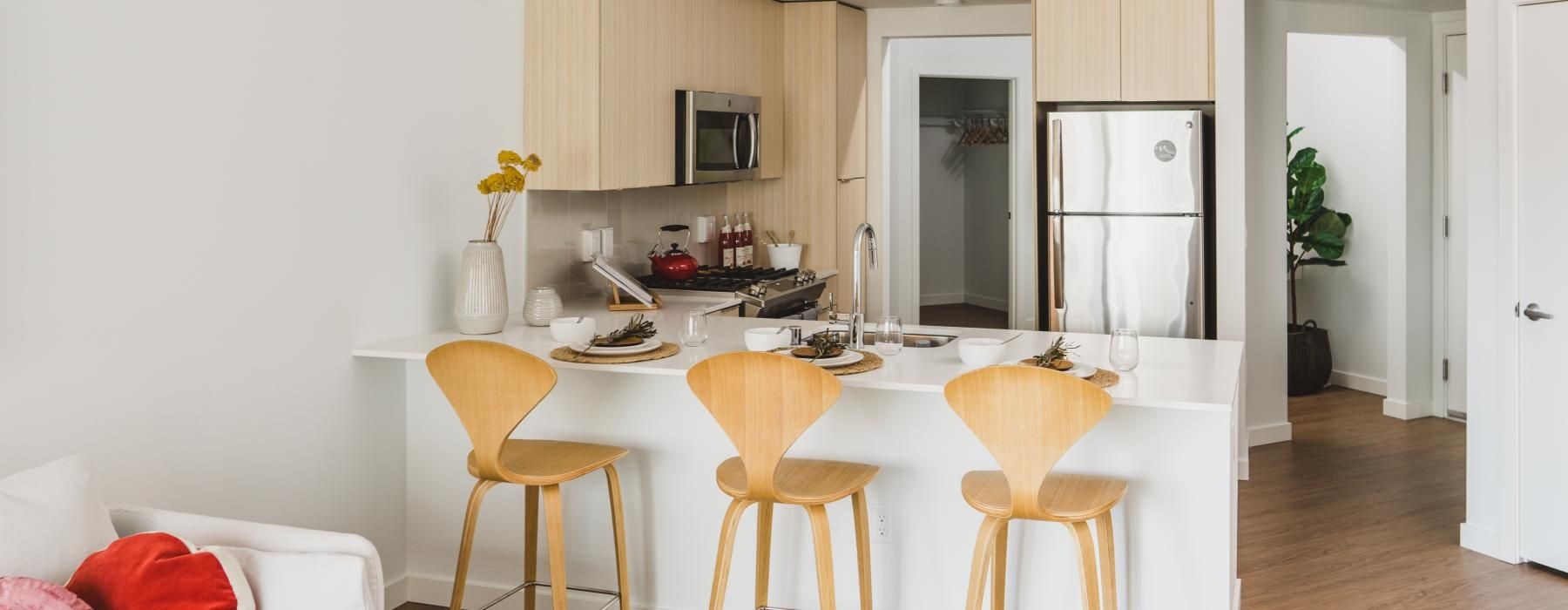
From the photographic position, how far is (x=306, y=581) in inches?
83.5

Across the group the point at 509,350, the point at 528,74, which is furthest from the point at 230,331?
the point at 528,74

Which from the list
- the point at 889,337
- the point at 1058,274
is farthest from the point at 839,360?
the point at 1058,274

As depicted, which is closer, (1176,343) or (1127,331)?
Result: (1127,331)

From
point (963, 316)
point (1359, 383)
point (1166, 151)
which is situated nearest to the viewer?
point (1166, 151)

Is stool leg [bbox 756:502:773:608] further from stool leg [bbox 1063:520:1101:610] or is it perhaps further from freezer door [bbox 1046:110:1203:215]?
freezer door [bbox 1046:110:1203:215]

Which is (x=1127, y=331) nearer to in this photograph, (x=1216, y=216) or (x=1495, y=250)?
(x=1495, y=250)

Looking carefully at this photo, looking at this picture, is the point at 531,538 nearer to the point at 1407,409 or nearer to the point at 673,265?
the point at 673,265

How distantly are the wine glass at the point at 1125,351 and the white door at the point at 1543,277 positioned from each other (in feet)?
5.82

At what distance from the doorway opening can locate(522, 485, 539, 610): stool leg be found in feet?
20.2

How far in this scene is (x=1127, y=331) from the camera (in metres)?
3.01

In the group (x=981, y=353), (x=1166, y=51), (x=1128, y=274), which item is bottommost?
(x=981, y=353)

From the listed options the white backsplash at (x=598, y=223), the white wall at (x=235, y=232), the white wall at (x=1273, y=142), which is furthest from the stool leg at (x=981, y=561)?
the white wall at (x=1273, y=142)

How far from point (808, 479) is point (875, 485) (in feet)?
1.10

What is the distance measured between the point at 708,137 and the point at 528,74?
3.41ft
